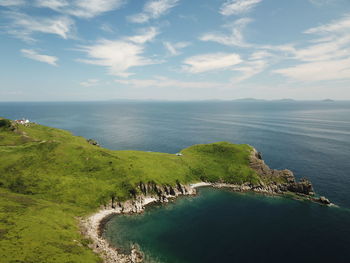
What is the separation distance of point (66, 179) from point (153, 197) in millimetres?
36651

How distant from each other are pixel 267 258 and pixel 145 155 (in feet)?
255

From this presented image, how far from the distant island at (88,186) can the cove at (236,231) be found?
20.2 ft

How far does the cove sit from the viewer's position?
53.3 m

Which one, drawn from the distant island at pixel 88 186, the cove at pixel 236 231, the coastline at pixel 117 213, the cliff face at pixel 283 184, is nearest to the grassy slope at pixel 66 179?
the distant island at pixel 88 186

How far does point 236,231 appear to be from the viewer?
208 ft

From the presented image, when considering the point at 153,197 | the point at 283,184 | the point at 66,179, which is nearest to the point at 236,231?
the point at 153,197

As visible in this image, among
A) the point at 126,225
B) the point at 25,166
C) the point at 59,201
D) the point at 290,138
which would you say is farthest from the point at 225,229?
the point at 290,138

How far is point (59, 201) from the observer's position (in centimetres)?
7319

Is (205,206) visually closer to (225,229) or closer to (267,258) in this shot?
(225,229)

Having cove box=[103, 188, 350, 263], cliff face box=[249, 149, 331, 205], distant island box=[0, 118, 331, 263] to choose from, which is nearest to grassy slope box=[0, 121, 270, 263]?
distant island box=[0, 118, 331, 263]

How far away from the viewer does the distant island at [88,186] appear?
50.5 metres

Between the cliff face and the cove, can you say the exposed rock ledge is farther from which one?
the cove

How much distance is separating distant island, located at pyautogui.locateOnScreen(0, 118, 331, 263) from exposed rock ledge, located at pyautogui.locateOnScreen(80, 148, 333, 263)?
0.84 feet

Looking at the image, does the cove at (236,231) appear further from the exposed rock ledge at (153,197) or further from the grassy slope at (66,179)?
the grassy slope at (66,179)
